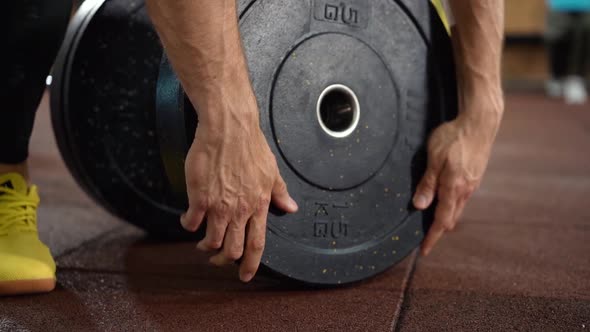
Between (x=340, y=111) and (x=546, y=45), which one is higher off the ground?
(x=340, y=111)

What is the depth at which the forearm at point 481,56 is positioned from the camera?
3.82ft

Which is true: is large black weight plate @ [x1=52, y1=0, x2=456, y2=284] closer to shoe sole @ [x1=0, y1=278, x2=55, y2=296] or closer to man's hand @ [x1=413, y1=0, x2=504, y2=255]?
man's hand @ [x1=413, y1=0, x2=504, y2=255]

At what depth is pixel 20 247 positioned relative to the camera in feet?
3.66

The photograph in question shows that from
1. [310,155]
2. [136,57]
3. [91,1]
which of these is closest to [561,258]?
[310,155]

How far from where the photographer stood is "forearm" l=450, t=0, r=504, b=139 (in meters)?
1.16

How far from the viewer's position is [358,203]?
1128mm

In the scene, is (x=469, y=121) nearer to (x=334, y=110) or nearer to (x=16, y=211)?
(x=334, y=110)

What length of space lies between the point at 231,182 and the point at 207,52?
18 cm

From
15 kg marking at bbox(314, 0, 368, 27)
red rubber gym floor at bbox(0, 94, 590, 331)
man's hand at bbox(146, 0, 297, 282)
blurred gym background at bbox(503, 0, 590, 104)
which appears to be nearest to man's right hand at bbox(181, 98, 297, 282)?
man's hand at bbox(146, 0, 297, 282)

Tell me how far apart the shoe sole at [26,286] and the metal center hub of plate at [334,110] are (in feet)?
1.47

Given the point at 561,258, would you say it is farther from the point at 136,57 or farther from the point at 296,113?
the point at 136,57

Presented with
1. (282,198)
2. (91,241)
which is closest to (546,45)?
(91,241)

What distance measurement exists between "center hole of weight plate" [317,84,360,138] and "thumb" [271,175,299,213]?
168 millimetres

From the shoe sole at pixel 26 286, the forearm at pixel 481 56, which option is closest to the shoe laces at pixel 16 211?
the shoe sole at pixel 26 286
